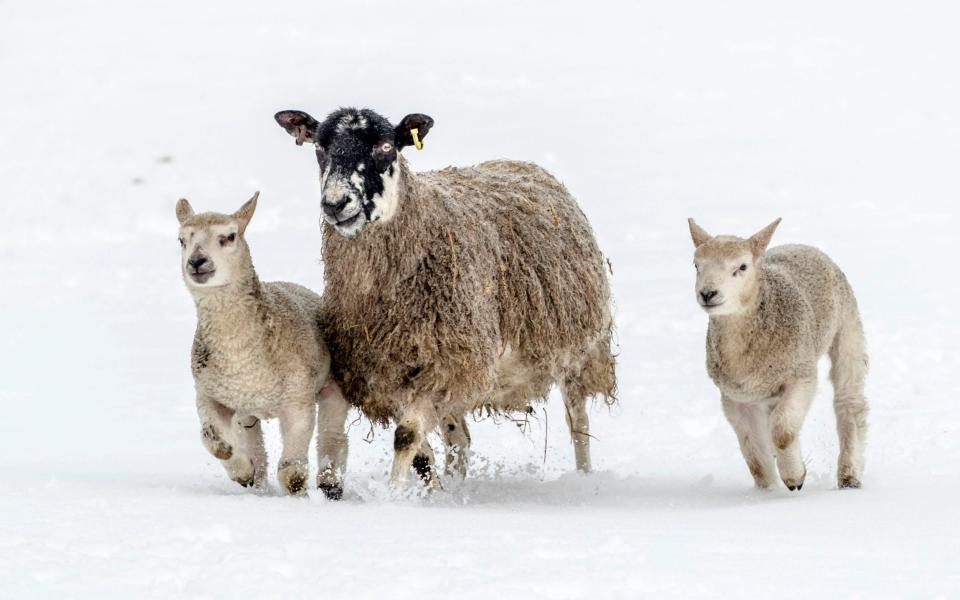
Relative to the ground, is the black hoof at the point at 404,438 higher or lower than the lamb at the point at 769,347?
lower

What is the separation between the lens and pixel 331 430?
816cm

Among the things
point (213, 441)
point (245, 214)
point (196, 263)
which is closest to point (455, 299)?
point (245, 214)

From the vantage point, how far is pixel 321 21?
30.1m

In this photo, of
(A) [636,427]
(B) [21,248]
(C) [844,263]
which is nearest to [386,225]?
(A) [636,427]

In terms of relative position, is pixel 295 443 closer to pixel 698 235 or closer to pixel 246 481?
pixel 246 481

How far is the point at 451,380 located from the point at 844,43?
23002 mm

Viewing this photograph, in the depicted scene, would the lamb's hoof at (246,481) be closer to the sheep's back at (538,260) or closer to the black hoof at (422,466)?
the black hoof at (422,466)

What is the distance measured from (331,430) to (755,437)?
95.5 inches

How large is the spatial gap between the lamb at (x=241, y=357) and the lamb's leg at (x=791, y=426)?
239 cm

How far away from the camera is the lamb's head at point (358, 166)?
7.53 m

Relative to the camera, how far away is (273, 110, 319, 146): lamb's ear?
27.3ft

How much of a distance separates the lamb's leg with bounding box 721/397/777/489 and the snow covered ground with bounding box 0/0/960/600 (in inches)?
5.7

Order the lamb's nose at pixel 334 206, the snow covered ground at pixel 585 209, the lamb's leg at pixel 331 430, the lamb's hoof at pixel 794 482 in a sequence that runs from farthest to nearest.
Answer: the lamb's hoof at pixel 794 482 → the lamb's leg at pixel 331 430 → the lamb's nose at pixel 334 206 → the snow covered ground at pixel 585 209

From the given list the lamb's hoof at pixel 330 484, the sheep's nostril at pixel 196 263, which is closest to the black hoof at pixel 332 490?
the lamb's hoof at pixel 330 484
